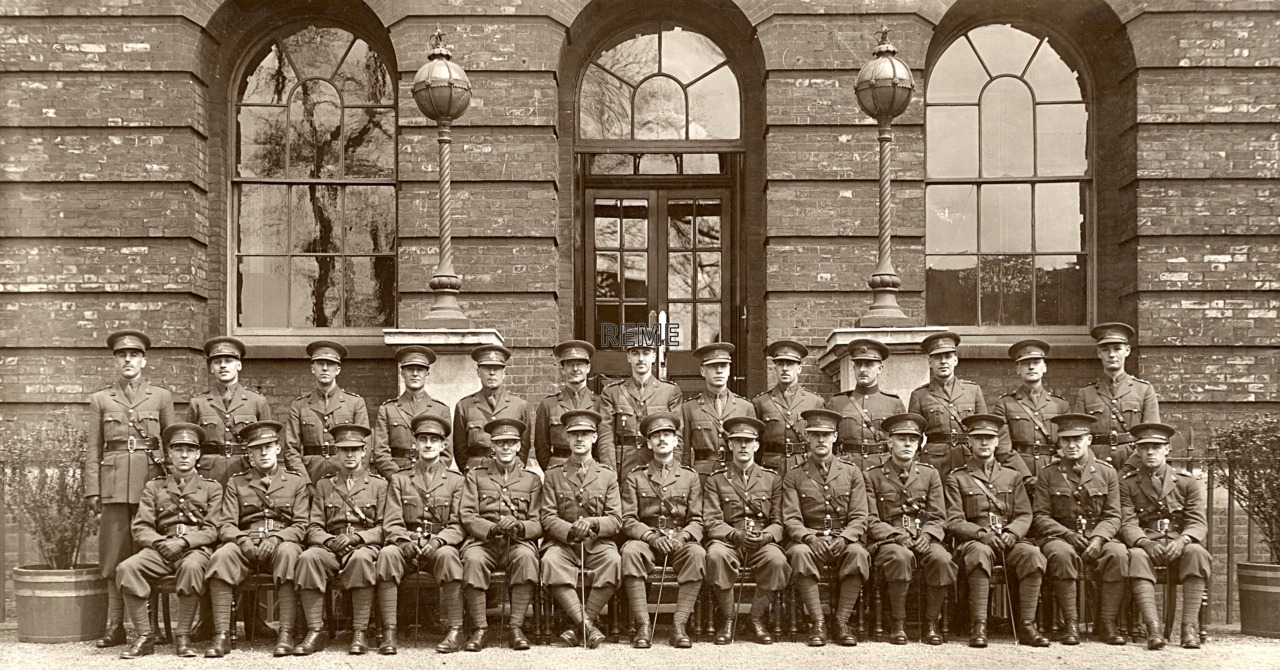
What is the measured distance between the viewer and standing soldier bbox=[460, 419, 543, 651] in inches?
316

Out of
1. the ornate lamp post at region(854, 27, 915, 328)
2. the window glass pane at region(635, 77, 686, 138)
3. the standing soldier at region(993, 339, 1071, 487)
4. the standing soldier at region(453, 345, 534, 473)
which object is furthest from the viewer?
the window glass pane at region(635, 77, 686, 138)

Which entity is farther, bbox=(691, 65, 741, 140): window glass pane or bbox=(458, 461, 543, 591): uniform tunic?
bbox=(691, 65, 741, 140): window glass pane

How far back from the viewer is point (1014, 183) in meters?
11.7

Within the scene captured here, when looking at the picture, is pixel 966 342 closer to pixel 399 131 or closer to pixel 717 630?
pixel 717 630

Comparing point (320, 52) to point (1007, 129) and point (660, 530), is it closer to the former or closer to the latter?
point (660, 530)

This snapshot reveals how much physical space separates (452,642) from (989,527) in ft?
11.6

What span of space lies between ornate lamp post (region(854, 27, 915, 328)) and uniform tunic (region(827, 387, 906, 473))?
26.1 inches

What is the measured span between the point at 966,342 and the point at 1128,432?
7.21 ft

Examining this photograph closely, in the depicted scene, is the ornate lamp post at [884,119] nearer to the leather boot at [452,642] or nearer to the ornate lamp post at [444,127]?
the ornate lamp post at [444,127]

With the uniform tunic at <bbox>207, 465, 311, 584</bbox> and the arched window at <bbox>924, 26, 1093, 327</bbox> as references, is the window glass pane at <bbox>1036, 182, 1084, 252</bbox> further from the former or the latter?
the uniform tunic at <bbox>207, 465, 311, 584</bbox>

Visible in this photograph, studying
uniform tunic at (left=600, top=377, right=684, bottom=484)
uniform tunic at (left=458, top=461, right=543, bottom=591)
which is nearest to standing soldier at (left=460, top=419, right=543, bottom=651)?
uniform tunic at (left=458, top=461, right=543, bottom=591)

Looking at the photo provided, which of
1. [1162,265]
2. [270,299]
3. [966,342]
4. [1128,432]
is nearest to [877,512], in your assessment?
[1128,432]

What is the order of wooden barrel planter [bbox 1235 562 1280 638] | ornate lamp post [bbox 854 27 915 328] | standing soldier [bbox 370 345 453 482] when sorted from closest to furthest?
wooden barrel planter [bbox 1235 562 1280 638] → standing soldier [bbox 370 345 453 482] → ornate lamp post [bbox 854 27 915 328]

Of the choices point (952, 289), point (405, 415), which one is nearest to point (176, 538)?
point (405, 415)
